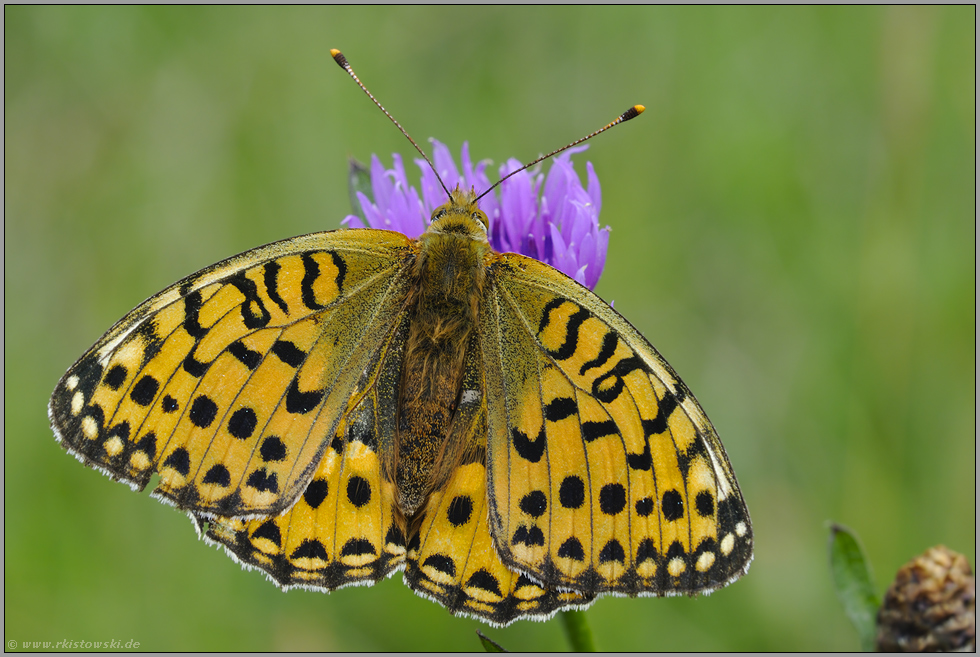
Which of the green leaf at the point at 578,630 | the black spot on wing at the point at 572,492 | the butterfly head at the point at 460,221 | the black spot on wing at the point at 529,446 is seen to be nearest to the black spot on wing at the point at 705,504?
the black spot on wing at the point at 572,492

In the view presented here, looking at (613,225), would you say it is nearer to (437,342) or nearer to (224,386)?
(437,342)

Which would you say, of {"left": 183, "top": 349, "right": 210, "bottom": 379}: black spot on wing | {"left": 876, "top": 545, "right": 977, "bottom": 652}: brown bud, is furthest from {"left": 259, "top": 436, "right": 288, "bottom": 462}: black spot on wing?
{"left": 876, "top": 545, "right": 977, "bottom": 652}: brown bud

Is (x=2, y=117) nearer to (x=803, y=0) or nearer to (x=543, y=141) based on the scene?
(x=543, y=141)

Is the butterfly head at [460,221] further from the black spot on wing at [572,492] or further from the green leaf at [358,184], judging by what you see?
the black spot on wing at [572,492]

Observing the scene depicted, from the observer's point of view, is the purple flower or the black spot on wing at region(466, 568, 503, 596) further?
the purple flower

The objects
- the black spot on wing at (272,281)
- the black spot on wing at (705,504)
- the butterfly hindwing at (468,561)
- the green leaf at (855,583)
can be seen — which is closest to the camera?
the black spot on wing at (705,504)

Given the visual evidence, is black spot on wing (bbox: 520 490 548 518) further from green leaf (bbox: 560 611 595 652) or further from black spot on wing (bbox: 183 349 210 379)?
black spot on wing (bbox: 183 349 210 379)

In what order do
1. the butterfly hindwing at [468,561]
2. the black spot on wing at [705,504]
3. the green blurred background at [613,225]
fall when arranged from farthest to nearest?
the green blurred background at [613,225] < the butterfly hindwing at [468,561] < the black spot on wing at [705,504]
